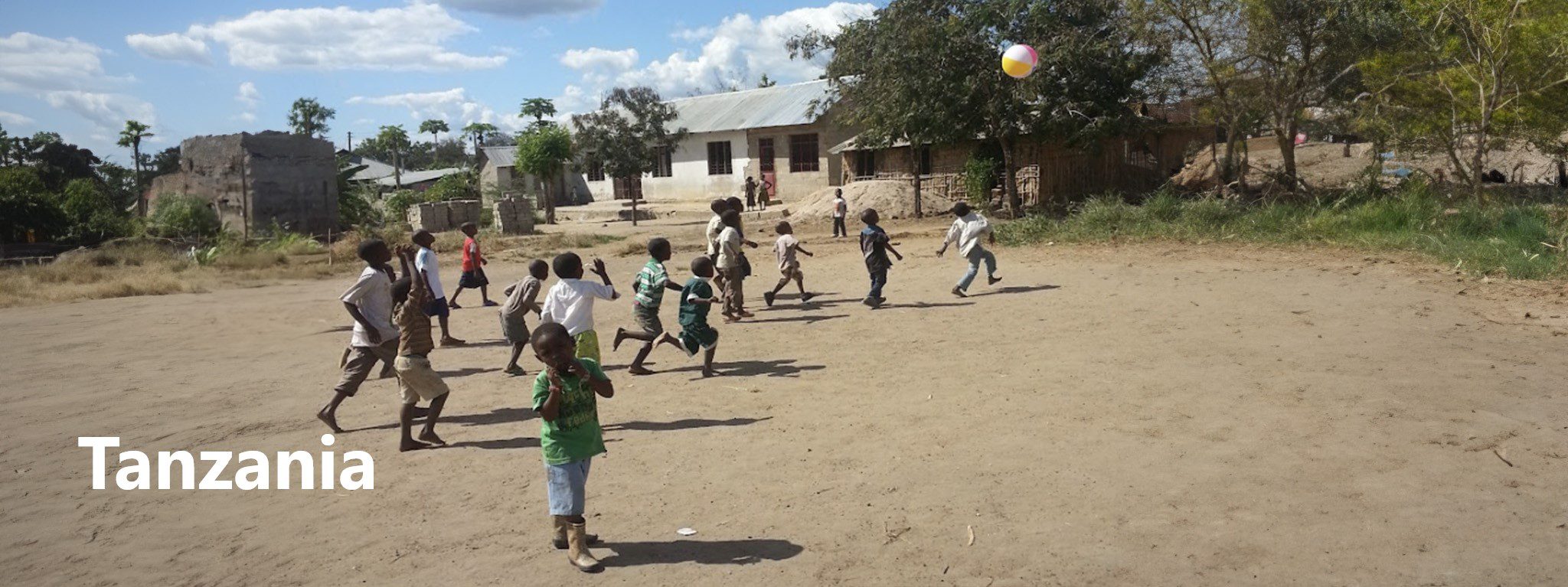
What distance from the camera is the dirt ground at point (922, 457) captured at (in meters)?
4.97

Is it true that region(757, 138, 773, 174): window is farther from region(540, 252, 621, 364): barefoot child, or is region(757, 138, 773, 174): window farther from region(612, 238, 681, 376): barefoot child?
region(540, 252, 621, 364): barefoot child

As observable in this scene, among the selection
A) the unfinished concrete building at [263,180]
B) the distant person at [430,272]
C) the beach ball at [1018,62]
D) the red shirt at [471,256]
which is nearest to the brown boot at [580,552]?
the distant person at [430,272]

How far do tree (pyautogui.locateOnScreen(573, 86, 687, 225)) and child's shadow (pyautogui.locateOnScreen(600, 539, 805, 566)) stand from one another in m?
29.8

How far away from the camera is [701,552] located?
16.8 ft

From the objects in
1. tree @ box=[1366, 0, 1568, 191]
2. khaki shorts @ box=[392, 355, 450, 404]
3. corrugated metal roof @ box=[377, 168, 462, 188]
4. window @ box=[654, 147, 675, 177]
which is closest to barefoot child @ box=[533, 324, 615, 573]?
khaki shorts @ box=[392, 355, 450, 404]

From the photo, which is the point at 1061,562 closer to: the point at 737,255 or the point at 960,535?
the point at 960,535

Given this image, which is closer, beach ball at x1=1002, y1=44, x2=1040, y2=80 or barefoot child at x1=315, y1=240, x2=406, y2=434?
barefoot child at x1=315, y1=240, x2=406, y2=434

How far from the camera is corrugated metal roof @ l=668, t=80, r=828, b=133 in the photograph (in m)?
39.1

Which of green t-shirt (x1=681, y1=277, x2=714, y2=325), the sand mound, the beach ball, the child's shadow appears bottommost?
the child's shadow

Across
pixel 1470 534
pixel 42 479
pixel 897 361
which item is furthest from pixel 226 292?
pixel 1470 534

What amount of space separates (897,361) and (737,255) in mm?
2889

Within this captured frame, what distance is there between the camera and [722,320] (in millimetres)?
12312

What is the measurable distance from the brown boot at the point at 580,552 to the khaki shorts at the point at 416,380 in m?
2.31

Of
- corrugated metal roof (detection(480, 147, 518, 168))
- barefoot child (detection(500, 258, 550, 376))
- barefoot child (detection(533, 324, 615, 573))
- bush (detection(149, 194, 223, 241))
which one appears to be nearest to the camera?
barefoot child (detection(533, 324, 615, 573))
